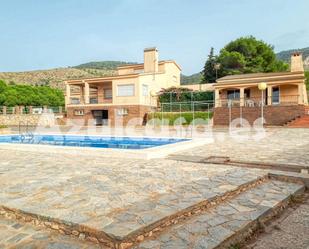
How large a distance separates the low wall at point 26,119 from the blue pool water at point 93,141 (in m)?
15.7

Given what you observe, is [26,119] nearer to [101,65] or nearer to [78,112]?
[78,112]

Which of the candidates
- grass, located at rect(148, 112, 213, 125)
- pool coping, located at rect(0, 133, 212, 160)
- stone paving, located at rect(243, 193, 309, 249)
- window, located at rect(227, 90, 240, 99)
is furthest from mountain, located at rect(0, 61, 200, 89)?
stone paving, located at rect(243, 193, 309, 249)

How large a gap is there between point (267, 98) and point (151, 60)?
43.8 feet

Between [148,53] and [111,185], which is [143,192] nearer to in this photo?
[111,185]

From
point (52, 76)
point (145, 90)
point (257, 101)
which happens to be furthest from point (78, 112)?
point (52, 76)

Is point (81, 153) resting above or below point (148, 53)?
below

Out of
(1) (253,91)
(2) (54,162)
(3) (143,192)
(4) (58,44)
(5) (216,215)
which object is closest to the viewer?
(5) (216,215)

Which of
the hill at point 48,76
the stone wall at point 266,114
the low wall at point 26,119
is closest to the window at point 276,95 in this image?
the stone wall at point 266,114

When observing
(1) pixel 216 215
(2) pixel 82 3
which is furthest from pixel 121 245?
(2) pixel 82 3

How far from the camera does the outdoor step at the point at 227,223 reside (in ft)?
11.6

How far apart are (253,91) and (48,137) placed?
62.7 ft

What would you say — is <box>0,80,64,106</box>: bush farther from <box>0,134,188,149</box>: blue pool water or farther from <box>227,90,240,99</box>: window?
<box>227,90,240,99</box>: window

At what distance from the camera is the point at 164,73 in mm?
33938

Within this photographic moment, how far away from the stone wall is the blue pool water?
11.6m
